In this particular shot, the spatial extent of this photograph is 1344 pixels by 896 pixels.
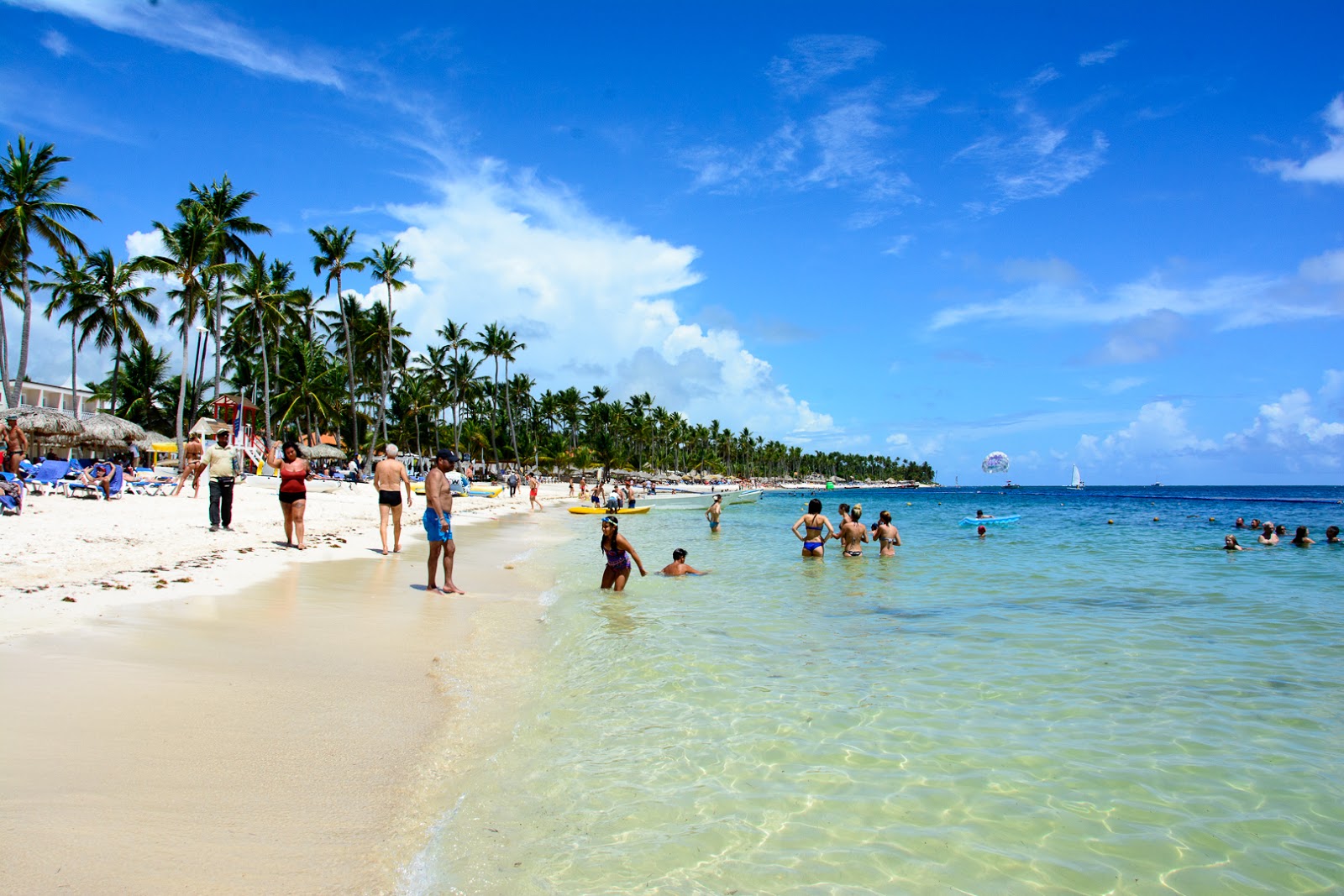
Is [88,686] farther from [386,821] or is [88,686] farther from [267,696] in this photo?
[386,821]

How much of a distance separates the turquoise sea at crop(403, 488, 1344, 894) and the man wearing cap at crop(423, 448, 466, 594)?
176 cm

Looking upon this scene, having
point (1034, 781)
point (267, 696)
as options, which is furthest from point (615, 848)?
point (267, 696)

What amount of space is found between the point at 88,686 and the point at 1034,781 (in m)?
5.31

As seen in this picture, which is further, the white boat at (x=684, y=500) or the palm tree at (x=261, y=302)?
the white boat at (x=684, y=500)

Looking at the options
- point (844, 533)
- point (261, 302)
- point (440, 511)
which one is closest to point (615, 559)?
point (440, 511)

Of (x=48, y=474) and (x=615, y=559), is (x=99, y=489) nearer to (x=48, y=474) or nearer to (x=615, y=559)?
(x=48, y=474)

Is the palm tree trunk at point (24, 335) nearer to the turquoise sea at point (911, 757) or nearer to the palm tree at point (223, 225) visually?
the palm tree at point (223, 225)

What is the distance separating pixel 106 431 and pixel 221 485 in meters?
18.2

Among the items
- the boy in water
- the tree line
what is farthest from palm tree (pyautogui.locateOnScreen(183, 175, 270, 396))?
the boy in water

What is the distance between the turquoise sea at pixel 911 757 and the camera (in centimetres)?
308

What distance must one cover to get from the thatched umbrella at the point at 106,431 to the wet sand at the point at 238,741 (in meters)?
23.4

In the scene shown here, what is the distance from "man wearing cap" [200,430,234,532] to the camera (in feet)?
41.5

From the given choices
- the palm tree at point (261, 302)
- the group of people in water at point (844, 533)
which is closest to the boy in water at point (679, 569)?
the group of people in water at point (844, 533)

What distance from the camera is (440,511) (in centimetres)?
912
